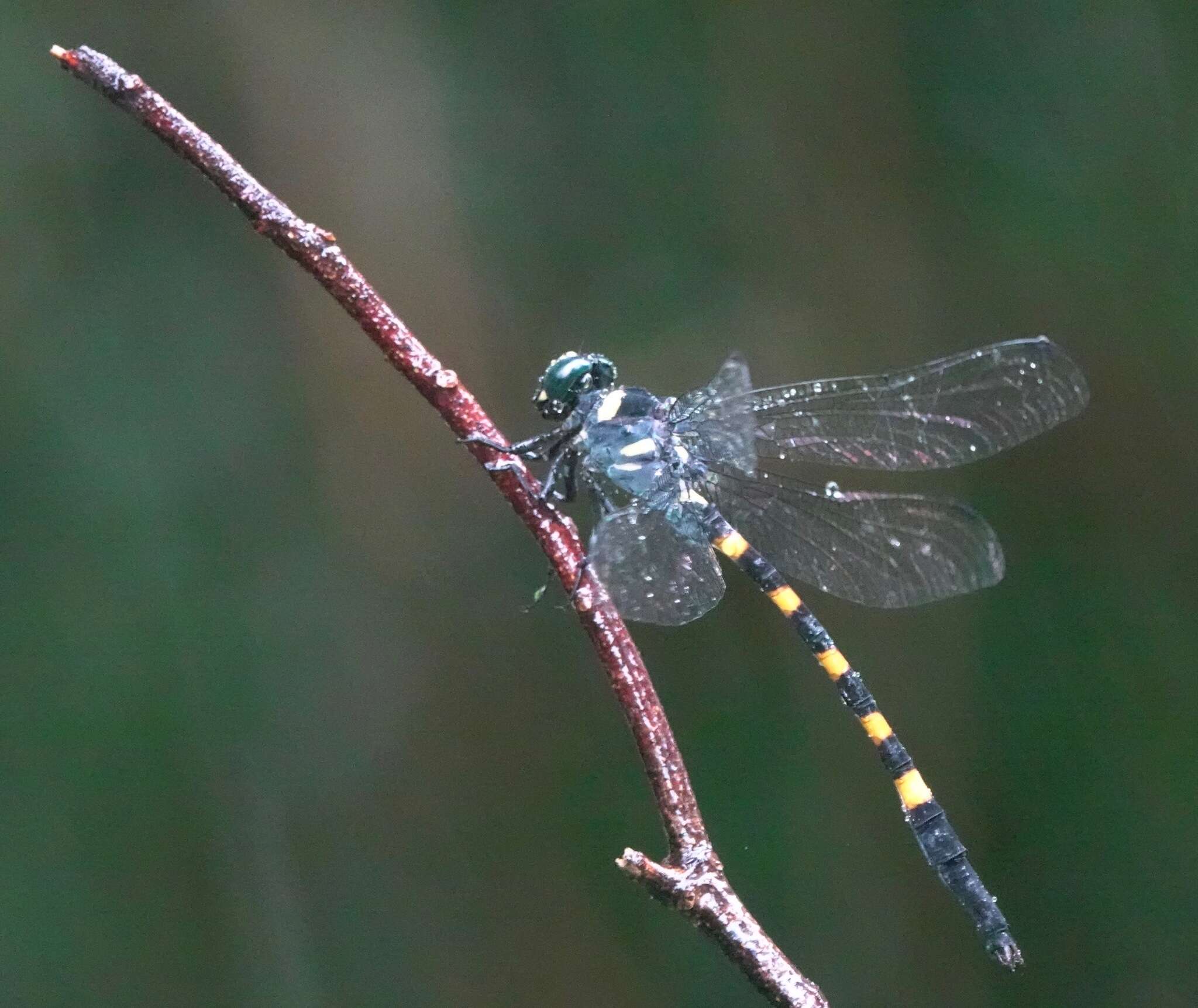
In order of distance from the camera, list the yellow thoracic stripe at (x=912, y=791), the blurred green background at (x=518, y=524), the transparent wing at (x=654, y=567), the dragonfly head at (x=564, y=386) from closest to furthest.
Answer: the transparent wing at (x=654, y=567) → the yellow thoracic stripe at (x=912, y=791) → the dragonfly head at (x=564, y=386) → the blurred green background at (x=518, y=524)

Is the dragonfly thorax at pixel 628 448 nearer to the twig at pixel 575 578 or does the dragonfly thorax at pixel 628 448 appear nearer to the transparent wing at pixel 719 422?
the transparent wing at pixel 719 422

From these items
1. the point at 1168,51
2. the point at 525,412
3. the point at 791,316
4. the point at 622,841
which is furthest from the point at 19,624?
the point at 1168,51

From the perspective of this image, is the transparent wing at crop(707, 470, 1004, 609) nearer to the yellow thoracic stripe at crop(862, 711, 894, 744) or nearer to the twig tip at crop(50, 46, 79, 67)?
the yellow thoracic stripe at crop(862, 711, 894, 744)

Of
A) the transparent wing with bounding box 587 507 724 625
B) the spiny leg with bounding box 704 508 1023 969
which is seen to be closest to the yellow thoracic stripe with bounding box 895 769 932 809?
the spiny leg with bounding box 704 508 1023 969

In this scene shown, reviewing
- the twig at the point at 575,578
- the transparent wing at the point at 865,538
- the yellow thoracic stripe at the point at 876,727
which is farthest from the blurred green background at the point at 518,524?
the twig at the point at 575,578

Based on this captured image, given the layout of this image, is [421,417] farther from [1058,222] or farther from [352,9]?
[1058,222]

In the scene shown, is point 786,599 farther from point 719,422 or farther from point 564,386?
point 564,386
